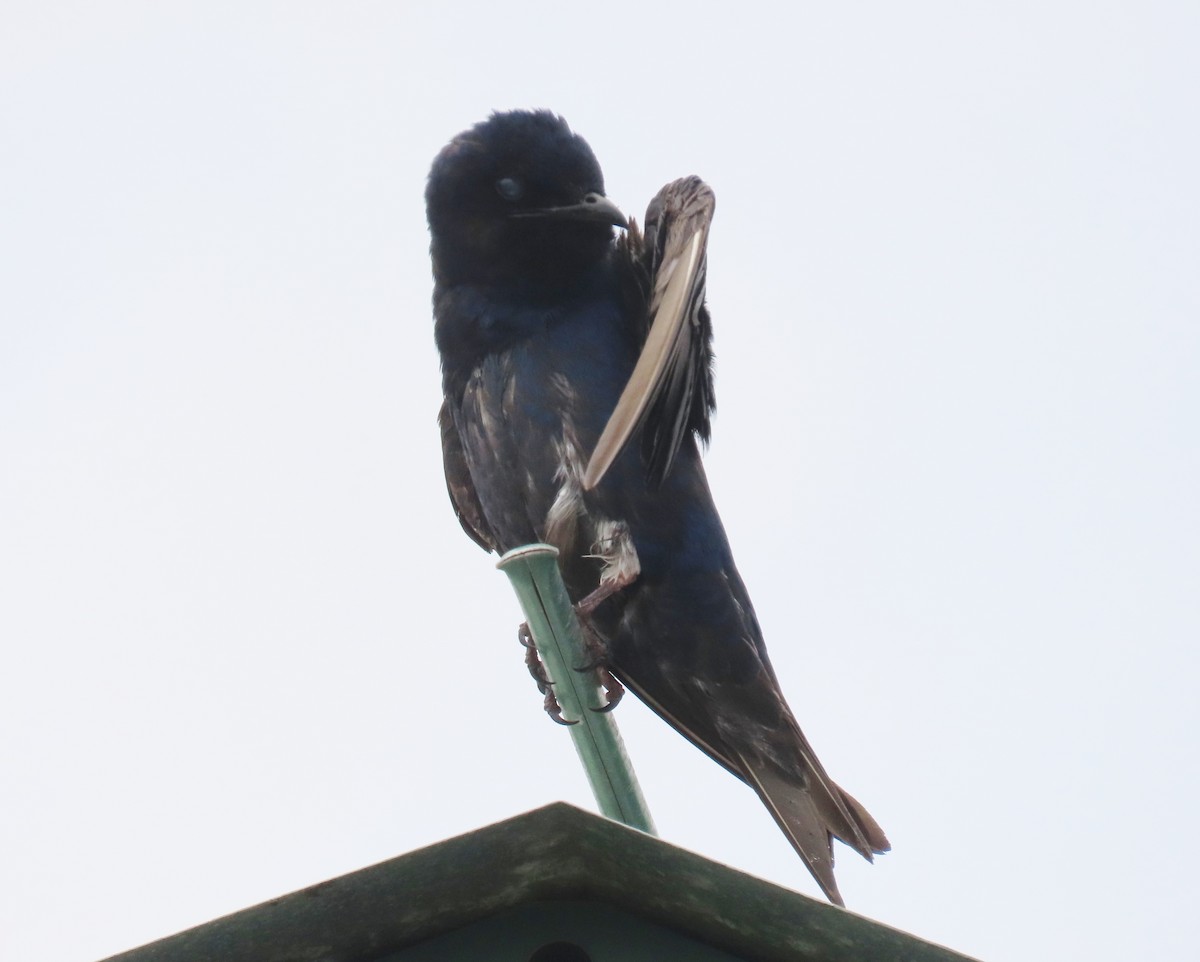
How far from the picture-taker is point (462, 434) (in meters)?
4.29

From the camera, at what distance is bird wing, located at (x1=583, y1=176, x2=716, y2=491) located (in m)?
3.48

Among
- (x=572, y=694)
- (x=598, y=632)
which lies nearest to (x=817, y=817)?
(x=598, y=632)

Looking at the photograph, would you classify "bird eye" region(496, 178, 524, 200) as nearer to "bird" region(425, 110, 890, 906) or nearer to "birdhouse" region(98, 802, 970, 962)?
"bird" region(425, 110, 890, 906)

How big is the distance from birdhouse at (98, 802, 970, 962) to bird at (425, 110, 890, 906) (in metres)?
1.46

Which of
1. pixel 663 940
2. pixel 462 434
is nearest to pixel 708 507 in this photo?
pixel 462 434

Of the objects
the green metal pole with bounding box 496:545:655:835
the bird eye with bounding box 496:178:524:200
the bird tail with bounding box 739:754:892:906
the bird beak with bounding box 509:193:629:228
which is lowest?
the bird tail with bounding box 739:754:892:906

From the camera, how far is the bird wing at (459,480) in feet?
15.1

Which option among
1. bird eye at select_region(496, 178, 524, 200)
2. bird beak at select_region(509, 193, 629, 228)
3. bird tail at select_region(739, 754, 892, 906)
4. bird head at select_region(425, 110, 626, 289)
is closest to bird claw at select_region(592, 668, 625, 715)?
bird tail at select_region(739, 754, 892, 906)

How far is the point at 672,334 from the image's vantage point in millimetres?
3604

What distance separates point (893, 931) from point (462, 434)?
240 centimetres

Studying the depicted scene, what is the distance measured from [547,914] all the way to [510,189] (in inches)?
101

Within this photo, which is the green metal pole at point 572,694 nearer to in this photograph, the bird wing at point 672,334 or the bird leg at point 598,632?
the bird wing at point 672,334

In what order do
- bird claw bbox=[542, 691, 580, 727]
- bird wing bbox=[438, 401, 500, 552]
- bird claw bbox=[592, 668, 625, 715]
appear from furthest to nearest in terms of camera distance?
bird wing bbox=[438, 401, 500, 552], bird claw bbox=[592, 668, 625, 715], bird claw bbox=[542, 691, 580, 727]

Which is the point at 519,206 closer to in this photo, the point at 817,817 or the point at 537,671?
the point at 537,671
